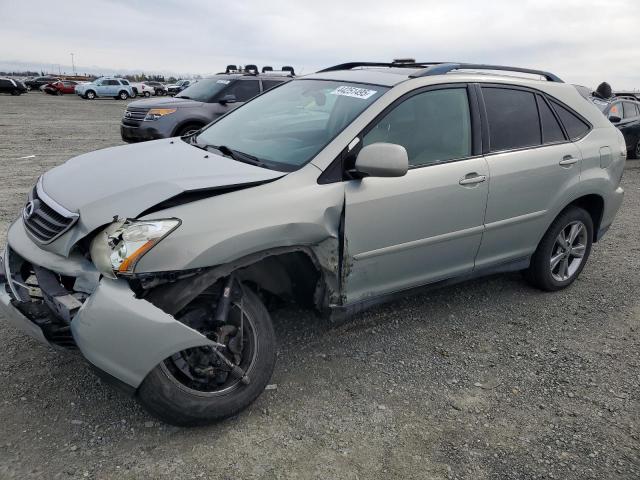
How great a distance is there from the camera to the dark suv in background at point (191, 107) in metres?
9.91

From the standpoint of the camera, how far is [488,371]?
3309 mm

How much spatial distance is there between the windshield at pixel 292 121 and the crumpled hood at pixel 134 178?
240mm

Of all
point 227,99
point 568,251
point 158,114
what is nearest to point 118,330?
point 568,251

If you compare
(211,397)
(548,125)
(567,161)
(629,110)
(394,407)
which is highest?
(548,125)

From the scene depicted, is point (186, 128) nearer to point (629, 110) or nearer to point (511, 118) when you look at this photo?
point (511, 118)

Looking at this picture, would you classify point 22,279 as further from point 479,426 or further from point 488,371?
point 488,371

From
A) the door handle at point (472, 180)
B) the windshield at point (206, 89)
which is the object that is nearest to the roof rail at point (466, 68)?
the door handle at point (472, 180)

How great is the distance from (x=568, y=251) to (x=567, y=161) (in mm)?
807

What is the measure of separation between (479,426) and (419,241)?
43.6 inches

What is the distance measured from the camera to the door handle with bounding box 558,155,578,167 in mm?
4008

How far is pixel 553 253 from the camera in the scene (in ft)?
14.3

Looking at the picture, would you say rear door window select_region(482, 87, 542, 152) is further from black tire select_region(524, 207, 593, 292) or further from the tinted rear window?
the tinted rear window

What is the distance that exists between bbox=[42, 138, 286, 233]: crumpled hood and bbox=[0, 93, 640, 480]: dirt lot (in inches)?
40.3

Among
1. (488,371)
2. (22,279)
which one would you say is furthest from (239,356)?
(488,371)
